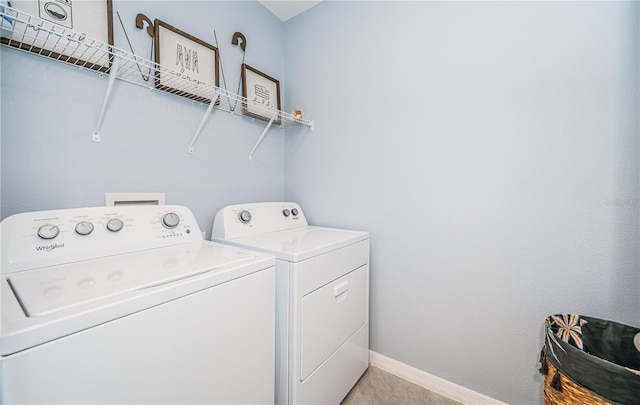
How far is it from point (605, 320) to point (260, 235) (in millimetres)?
1597

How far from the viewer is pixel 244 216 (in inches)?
59.2

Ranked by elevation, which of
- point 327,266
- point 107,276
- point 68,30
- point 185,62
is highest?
point 185,62

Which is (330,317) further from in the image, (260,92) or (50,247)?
(260,92)

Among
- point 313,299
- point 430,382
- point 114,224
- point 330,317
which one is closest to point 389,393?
point 430,382

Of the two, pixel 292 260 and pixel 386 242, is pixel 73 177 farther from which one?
pixel 386 242

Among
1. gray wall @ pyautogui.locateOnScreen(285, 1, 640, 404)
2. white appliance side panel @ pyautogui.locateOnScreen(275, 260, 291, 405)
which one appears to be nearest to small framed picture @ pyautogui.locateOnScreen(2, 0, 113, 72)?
white appliance side panel @ pyautogui.locateOnScreen(275, 260, 291, 405)

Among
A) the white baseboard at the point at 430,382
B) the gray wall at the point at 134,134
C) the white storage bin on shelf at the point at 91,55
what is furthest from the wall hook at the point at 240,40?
the white baseboard at the point at 430,382

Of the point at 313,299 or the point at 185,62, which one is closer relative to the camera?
the point at 313,299

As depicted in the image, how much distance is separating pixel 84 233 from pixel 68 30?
703 mm

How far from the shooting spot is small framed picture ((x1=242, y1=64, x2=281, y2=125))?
69.8 inches

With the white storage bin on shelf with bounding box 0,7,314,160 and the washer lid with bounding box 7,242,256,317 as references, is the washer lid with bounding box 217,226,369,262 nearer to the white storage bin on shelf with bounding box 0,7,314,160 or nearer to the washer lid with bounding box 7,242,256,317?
the washer lid with bounding box 7,242,256,317

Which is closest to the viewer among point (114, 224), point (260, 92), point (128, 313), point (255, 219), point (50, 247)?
point (128, 313)

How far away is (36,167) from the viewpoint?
102 centimetres

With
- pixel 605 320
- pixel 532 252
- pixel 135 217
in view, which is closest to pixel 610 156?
pixel 532 252
